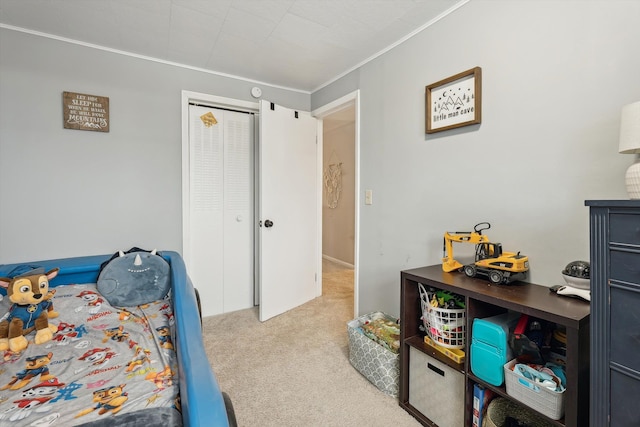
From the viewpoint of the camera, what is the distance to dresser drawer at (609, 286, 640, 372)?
0.80 meters

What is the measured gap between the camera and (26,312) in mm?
1408

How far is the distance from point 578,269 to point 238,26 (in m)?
2.30

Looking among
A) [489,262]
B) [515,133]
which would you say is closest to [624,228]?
[489,262]

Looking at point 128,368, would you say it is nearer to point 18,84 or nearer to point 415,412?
point 415,412

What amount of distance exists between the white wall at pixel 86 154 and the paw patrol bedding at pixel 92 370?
0.79 meters

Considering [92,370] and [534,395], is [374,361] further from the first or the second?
[92,370]

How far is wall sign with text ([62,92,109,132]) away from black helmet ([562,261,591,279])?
Result: 120 inches

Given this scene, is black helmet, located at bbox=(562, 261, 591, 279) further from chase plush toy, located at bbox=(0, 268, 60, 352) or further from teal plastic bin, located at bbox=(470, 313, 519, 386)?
chase plush toy, located at bbox=(0, 268, 60, 352)

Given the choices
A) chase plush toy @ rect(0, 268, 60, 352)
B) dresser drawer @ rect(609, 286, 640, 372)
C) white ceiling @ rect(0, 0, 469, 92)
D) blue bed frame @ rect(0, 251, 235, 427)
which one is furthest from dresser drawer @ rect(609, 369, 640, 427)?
chase plush toy @ rect(0, 268, 60, 352)

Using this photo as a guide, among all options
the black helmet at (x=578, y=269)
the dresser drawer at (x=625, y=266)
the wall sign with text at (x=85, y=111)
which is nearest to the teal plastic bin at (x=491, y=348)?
the black helmet at (x=578, y=269)

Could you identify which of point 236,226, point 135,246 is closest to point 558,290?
point 236,226

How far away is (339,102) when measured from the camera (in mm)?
2756

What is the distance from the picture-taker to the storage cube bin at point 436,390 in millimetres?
1370

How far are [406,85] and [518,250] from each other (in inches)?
51.5
